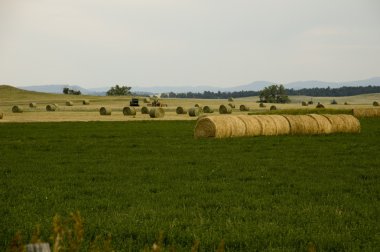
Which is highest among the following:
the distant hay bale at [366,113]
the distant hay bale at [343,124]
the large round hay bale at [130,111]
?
the distant hay bale at [343,124]

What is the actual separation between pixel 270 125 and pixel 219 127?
3358 mm

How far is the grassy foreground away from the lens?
763 cm

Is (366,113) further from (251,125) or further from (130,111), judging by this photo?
(251,125)

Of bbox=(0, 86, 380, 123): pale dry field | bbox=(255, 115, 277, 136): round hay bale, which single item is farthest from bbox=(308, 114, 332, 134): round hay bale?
bbox=(0, 86, 380, 123): pale dry field

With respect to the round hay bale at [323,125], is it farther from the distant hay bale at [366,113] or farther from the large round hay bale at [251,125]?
the distant hay bale at [366,113]

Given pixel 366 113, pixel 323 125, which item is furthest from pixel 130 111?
pixel 323 125

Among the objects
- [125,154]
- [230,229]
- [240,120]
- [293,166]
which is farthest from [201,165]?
[240,120]

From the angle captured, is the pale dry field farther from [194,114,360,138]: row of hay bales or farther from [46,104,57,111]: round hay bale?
[194,114,360,138]: row of hay bales

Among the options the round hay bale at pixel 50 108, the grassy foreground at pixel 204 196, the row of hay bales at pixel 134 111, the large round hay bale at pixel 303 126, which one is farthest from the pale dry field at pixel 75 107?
the grassy foreground at pixel 204 196

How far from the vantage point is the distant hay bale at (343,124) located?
89.4 feet

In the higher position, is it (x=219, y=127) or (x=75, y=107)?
(x=219, y=127)

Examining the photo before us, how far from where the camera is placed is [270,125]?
85.9ft

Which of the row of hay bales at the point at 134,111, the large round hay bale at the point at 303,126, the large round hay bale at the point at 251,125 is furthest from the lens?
the row of hay bales at the point at 134,111

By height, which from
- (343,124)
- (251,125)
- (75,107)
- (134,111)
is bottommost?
(75,107)
